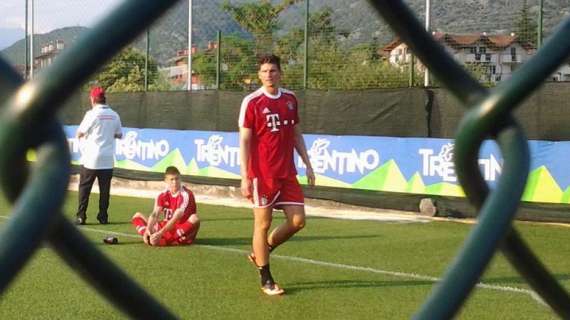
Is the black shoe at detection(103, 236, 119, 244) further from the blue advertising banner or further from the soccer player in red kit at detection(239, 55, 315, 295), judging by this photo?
the blue advertising banner

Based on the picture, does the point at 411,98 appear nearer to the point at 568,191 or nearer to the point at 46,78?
the point at 568,191

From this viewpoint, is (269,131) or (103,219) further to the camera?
(103,219)

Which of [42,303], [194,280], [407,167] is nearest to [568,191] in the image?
[407,167]

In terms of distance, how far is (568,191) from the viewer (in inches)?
451

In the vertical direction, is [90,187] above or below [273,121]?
below

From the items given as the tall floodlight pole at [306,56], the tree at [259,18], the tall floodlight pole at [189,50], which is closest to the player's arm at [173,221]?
the tall floodlight pole at [306,56]

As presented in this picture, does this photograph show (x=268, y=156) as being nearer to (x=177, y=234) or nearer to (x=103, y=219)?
(x=177, y=234)

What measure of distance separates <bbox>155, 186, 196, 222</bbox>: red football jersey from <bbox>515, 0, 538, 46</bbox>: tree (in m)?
5.59

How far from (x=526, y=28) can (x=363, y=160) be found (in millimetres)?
2974

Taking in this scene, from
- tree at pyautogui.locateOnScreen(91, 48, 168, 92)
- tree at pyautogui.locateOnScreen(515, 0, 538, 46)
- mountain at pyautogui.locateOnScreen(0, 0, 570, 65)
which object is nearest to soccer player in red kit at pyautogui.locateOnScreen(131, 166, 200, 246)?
mountain at pyautogui.locateOnScreen(0, 0, 570, 65)

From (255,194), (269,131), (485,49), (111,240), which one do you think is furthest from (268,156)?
(485,49)

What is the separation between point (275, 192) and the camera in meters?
7.20

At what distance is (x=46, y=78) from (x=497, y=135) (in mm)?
599

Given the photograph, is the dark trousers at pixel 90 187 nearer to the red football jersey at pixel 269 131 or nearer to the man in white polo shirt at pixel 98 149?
the man in white polo shirt at pixel 98 149
